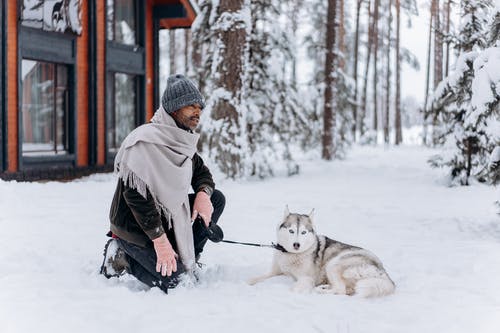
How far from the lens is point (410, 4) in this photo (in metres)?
30.5

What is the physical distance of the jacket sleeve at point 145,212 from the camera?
402 centimetres

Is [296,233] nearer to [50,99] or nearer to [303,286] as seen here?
[303,286]

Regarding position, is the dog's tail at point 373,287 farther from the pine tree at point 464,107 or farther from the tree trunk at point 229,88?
the tree trunk at point 229,88

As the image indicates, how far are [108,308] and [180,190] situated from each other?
1.03m

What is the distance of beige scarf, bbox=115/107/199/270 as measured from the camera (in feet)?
13.5

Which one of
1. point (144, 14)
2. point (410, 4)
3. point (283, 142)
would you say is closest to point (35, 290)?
point (283, 142)

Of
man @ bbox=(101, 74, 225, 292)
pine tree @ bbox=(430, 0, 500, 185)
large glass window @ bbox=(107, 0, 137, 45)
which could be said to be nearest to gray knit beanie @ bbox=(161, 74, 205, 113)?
man @ bbox=(101, 74, 225, 292)

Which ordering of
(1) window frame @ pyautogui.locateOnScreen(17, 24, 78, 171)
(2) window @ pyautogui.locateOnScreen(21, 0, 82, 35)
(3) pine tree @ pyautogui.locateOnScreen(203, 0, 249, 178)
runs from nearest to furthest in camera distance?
(1) window frame @ pyautogui.locateOnScreen(17, 24, 78, 171), (2) window @ pyautogui.locateOnScreen(21, 0, 82, 35), (3) pine tree @ pyautogui.locateOnScreen(203, 0, 249, 178)

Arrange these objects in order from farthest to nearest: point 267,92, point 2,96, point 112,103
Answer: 1. point 112,103
2. point 267,92
3. point 2,96

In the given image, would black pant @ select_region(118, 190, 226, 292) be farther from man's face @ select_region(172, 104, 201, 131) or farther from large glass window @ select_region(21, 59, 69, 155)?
large glass window @ select_region(21, 59, 69, 155)

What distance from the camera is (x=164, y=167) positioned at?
4195 mm

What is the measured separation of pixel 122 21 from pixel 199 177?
487 inches

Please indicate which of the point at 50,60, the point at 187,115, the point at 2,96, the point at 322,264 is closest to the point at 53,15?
the point at 50,60

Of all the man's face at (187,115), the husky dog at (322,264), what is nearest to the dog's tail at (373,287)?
the husky dog at (322,264)
